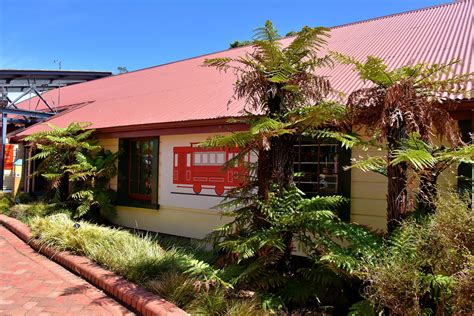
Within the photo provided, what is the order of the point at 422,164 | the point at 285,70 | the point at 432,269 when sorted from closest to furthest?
the point at 432,269 < the point at 422,164 < the point at 285,70

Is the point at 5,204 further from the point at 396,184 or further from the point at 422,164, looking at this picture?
the point at 422,164

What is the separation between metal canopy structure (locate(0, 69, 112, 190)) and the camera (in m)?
13.0

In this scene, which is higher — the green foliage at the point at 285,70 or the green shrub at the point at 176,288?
the green foliage at the point at 285,70

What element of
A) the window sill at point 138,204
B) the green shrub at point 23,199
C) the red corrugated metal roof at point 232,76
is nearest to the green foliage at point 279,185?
the red corrugated metal roof at point 232,76

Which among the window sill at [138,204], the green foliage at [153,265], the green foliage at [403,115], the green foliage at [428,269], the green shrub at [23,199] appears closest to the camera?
the green foliage at [428,269]

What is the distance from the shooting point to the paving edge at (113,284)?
4.33m

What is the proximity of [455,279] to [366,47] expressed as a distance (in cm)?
609

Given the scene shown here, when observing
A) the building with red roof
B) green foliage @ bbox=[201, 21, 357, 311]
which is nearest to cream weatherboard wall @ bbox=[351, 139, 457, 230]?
the building with red roof

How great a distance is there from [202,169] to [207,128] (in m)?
1.01

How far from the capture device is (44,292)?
5.22m

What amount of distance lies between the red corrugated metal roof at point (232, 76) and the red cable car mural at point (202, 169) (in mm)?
834

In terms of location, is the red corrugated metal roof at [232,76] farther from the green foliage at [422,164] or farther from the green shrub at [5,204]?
the green shrub at [5,204]

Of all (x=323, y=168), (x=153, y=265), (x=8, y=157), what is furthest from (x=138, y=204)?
(x=8, y=157)

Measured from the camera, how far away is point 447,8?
31.7ft
